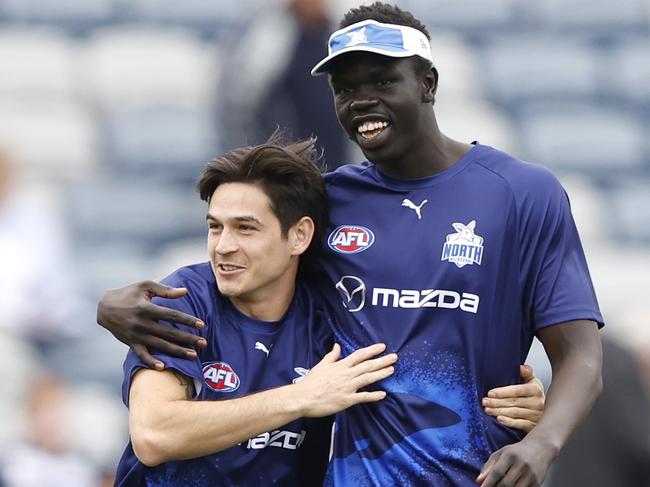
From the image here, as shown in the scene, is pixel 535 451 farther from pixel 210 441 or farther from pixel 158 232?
pixel 158 232

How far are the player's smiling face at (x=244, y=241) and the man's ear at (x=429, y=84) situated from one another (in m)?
0.57

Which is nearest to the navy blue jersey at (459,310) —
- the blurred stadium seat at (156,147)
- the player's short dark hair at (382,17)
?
the player's short dark hair at (382,17)

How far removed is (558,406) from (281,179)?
3.62 feet

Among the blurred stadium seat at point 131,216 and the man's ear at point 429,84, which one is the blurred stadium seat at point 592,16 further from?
the man's ear at point 429,84

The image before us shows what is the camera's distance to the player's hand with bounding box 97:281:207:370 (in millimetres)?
4359

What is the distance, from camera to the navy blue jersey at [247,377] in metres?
4.52

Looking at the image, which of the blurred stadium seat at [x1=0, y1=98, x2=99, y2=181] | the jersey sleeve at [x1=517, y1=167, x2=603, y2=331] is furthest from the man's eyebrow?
the blurred stadium seat at [x1=0, y1=98, x2=99, y2=181]

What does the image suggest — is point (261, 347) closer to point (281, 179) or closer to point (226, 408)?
point (226, 408)

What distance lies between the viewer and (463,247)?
4355 mm

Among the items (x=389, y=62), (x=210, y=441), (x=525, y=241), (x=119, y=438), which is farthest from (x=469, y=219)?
(x=119, y=438)

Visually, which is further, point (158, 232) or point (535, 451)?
point (158, 232)

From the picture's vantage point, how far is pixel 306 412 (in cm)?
427

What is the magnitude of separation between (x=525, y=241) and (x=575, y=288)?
196mm

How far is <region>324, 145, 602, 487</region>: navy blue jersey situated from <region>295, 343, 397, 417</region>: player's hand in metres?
0.06
